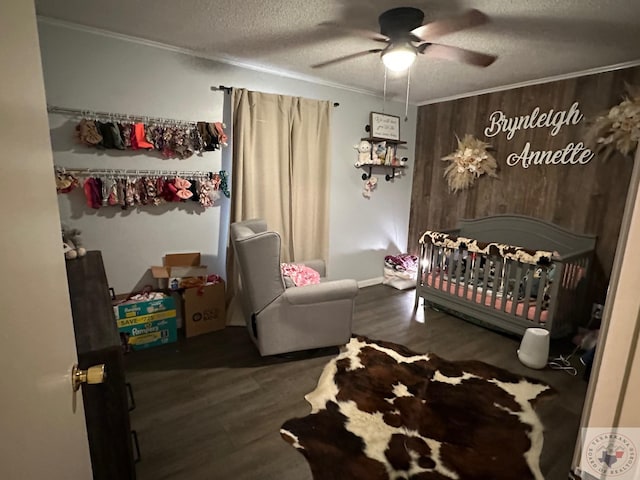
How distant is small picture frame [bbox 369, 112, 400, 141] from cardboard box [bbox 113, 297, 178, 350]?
2.93 meters

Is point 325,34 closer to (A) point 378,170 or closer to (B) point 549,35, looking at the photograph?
(B) point 549,35

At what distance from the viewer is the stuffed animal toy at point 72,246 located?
78.9 inches

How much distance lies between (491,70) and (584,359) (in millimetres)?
2542

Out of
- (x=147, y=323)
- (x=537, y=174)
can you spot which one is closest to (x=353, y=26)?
(x=537, y=174)

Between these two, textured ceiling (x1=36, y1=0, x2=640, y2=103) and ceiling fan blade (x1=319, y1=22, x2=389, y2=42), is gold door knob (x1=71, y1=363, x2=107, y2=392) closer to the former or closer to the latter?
textured ceiling (x1=36, y1=0, x2=640, y2=103)

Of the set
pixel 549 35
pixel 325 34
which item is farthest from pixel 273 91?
pixel 549 35

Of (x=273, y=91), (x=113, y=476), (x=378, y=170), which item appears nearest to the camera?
(x=113, y=476)

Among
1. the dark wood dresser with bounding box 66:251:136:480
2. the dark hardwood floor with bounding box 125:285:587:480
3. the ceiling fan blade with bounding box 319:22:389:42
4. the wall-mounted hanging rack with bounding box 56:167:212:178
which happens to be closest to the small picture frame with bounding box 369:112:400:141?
the ceiling fan blade with bounding box 319:22:389:42

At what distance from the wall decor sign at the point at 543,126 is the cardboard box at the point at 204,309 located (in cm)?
328

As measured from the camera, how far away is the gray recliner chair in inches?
90.5

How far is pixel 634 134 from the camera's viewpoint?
267 cm

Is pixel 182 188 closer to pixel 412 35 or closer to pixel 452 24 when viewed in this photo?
pixel 412 35

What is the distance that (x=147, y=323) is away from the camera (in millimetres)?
2674

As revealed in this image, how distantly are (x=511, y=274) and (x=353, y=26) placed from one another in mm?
2600
